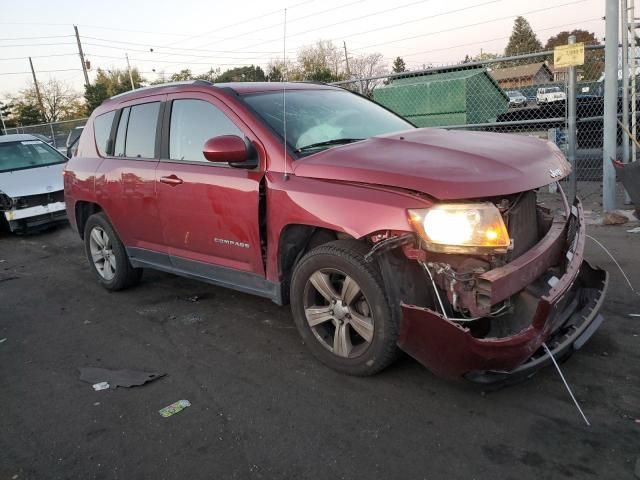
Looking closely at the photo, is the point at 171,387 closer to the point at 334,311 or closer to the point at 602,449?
the point at 334,311

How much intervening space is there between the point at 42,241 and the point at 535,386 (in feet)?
26.5

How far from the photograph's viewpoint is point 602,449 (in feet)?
8.21

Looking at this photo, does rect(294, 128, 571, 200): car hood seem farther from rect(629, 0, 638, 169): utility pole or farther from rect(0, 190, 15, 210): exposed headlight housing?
rect(0, 190, 15, 210): exposed headlight housing

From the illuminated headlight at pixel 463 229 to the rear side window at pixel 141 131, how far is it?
9.03ft

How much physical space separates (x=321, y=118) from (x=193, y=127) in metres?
1.04

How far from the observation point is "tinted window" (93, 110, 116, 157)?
522 cm

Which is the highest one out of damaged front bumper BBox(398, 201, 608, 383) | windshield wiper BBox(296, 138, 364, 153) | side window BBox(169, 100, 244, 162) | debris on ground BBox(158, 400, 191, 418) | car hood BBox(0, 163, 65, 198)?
side window BBox(169, 100, 244, 162)

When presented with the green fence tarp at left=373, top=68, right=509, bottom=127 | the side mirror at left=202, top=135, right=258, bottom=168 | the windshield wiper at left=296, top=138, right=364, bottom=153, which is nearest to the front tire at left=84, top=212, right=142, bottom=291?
the side mirror at left=202, top=135, right=258, bottom=168

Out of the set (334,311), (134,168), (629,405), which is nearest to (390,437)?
(334,311)

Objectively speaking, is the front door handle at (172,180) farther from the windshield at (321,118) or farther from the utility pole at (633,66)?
the utility pole at (633,66)

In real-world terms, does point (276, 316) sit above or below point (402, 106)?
below

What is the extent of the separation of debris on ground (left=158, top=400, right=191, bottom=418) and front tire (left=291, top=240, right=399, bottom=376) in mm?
862

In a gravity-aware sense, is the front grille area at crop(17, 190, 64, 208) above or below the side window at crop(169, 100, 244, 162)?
below

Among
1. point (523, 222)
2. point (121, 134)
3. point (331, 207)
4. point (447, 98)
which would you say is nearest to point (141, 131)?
point (121, 134)
